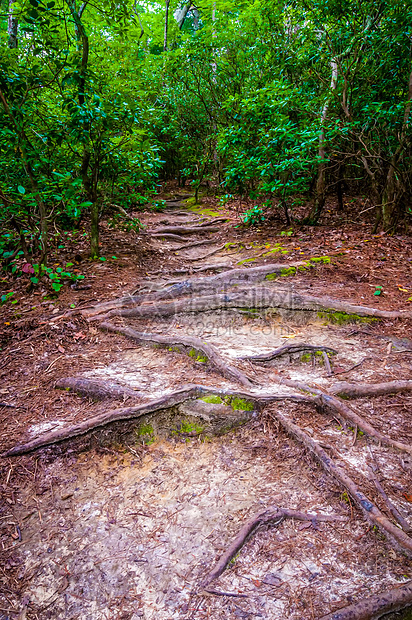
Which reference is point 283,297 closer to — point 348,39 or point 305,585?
point 305,585

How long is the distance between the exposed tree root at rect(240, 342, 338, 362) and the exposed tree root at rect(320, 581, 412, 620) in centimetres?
221

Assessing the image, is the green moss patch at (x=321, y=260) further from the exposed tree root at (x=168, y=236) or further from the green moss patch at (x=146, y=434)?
the green moss patch at (x=146, y=434)

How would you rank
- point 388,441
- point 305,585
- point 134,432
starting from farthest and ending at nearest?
point 134,432 < point 388,441 < point 305,585

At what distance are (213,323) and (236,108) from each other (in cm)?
686

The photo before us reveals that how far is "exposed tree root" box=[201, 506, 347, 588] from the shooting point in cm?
194

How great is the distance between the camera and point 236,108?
29.3 ft

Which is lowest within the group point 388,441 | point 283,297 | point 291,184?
point 388,441

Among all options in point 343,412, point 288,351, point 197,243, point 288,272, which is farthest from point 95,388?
point 197,243

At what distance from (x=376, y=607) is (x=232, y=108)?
392 inches

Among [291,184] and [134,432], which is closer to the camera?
[134,432]

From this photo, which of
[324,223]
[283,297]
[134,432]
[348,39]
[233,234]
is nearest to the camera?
[134,432]

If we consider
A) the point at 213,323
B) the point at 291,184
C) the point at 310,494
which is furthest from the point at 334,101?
the point at 310,494

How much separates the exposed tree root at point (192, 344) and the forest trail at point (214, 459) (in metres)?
0.02

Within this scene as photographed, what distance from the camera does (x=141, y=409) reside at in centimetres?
286
